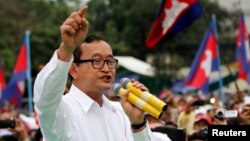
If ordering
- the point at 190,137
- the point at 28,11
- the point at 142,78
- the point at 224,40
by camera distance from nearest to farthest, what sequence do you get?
the point at 190,137
the point at 142,78
the point at 28,11
the point at 224,40

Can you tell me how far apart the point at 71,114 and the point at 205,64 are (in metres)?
13.1

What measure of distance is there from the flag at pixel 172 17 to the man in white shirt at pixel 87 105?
8.09 m

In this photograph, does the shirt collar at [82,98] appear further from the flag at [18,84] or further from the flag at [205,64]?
the flag at [18,84]

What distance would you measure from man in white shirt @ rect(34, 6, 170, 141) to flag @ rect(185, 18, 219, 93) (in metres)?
12.6

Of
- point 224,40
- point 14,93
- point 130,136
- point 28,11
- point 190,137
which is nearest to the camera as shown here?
point 130,136

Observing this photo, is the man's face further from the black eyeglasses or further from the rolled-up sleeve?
the rolled-up sleeve

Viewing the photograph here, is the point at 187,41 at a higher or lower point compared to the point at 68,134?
higher

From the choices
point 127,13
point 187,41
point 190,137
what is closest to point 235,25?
point 187,41

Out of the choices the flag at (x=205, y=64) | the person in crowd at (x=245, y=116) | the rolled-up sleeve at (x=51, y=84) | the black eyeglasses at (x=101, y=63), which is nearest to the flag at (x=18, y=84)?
the flag at (x=205, y=64)

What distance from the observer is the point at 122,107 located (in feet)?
15.0

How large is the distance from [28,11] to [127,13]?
295 inches

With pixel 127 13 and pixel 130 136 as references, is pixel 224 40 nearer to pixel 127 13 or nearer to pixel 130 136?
pixel 127 13

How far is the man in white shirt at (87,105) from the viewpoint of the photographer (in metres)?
4.02

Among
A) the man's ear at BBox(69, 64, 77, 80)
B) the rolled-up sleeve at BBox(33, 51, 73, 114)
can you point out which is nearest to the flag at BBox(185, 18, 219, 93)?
the man's ear at BBox(69, 64, 77, 80)
